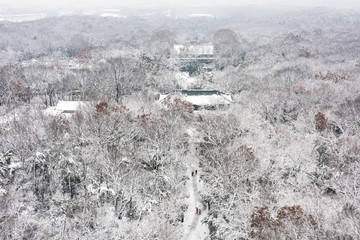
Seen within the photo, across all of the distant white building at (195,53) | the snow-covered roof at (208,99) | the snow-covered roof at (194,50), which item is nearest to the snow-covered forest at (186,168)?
the snow-covered roof at (208,99)

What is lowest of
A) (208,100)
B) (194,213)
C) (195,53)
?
(194,213)

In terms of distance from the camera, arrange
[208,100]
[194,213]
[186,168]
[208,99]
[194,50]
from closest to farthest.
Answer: [194,213] < [186,168] < [208,100] < [208,99] < [194,50]

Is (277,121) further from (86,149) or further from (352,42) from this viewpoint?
(352,42)

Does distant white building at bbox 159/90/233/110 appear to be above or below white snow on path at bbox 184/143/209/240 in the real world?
above

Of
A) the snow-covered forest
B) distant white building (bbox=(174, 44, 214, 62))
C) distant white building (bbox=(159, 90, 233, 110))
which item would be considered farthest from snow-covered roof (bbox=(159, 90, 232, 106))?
distant white building (bbox=(174, 44, 214, 62))

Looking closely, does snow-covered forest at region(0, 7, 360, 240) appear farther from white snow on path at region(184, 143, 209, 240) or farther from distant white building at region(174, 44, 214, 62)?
distant white building at region(174, 44, 214, 62)

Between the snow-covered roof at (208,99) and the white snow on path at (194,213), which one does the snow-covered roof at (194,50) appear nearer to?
the snow-covered roof at (208,99)

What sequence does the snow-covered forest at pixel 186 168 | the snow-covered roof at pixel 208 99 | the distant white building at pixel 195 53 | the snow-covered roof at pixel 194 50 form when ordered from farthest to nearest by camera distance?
the snow-covered roof at pixel 194 50 < the distant white building at pixel 195 53 < the snow-covered roof at pixel 208 99 < the snow-covered forest at pixel 186 168

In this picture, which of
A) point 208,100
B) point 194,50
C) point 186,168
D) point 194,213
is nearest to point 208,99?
point 208,100

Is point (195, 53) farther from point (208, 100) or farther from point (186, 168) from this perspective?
point (186, 168)
